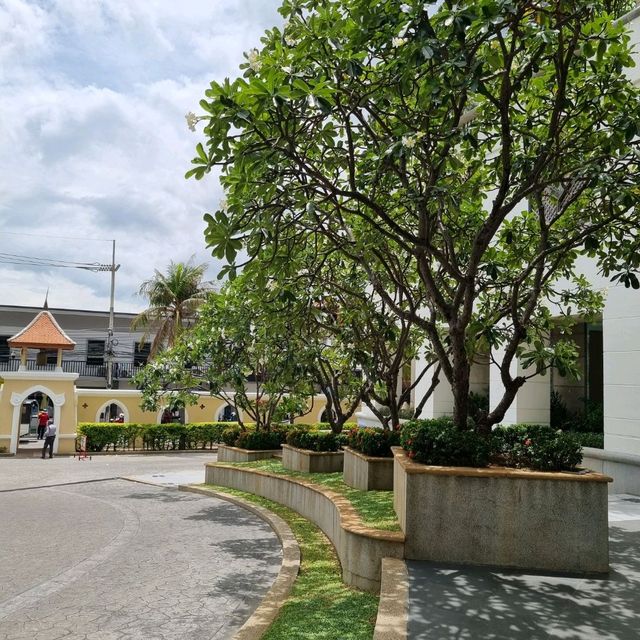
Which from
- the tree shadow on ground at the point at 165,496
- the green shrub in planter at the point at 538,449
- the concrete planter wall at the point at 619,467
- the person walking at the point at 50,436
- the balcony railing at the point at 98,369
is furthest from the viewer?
the balcony railing at the point at 98,369

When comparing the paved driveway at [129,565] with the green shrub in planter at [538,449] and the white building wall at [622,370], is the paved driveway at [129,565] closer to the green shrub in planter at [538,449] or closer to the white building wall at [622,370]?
the green shrub in planter at [538,449]

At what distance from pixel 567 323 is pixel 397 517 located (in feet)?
23.0

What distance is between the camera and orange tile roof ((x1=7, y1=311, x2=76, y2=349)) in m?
28.8

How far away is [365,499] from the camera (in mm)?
9781

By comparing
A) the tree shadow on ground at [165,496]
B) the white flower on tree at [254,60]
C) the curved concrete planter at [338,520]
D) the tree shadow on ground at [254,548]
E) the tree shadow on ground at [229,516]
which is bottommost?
the tree shadow on ground at [165,496]

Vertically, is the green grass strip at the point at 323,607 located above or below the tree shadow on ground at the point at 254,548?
above

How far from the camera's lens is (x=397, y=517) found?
316 inches

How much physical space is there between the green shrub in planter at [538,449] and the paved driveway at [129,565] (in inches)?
134

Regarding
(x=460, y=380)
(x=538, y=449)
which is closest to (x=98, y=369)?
(x=460, y=380)

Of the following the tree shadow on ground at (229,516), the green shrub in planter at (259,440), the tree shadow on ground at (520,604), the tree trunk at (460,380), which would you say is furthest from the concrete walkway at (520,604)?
the green shrub in planter at (259,440)

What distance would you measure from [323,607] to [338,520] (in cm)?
224

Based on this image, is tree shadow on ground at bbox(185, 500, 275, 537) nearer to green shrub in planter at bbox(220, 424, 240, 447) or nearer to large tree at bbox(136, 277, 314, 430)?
large tree at bbox(136, 277, 314, 430)

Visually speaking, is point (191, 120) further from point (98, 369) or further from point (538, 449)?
point (98, 369)

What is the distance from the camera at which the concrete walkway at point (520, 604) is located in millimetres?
4984
